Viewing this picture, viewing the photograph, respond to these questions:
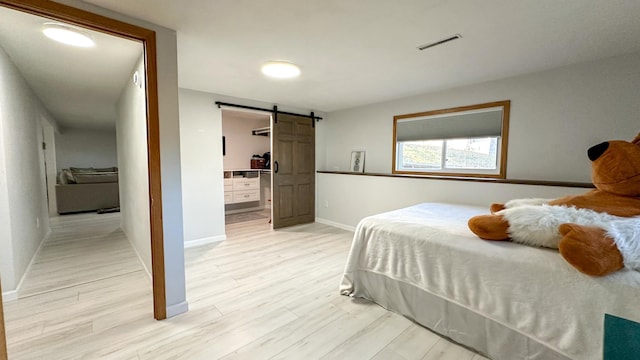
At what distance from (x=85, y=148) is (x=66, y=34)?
7.35 m

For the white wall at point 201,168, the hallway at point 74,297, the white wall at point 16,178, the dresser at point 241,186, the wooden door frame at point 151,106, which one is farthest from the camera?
the dresser at point 241,186

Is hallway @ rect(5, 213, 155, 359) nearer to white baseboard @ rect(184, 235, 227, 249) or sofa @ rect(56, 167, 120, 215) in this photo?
white baseboard @ rect(184, 235, 227, 249)

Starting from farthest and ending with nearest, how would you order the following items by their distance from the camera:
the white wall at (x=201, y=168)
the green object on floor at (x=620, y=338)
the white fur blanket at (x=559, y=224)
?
the white wall at (x=201, y=168) → the white fur blanket at (x=559, y=224) → the green object on floor at (x=620, y=338)

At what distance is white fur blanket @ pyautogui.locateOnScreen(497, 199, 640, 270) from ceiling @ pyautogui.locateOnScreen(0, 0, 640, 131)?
1.25m

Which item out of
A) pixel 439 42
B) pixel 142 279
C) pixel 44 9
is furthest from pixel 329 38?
pixel 142 279

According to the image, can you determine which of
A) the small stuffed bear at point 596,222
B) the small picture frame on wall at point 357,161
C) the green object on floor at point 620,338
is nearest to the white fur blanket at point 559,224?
the small stuffed bear at point 596,222

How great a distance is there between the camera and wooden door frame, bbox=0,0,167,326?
153 cm

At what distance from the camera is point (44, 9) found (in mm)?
1434

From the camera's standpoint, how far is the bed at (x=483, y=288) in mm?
1186

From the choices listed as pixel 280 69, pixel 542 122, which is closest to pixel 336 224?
pixel 280 69

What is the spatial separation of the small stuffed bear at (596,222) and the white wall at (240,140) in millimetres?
5227

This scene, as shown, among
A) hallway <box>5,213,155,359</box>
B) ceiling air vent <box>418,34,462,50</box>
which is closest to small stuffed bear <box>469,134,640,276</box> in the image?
ceiling air vent <box>418,34,462,50</box>

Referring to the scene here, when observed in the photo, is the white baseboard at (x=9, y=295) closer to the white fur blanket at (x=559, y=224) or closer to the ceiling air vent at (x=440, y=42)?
the white fur blanket at (x=559, y=224)

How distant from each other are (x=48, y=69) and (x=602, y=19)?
16.0ft
